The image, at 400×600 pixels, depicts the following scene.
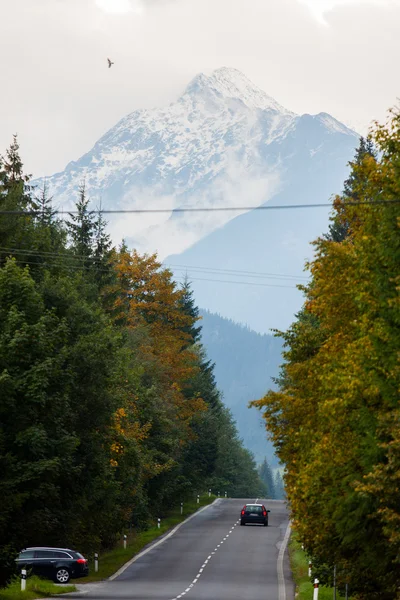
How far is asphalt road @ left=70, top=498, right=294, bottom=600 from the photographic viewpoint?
34906 mm

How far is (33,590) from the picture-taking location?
34.7 meters

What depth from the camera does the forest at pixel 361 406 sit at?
1917 cm

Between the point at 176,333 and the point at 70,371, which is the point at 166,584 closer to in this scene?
the point at 70,371

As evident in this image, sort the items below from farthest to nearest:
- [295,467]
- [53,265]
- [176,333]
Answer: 1. [176,333]
2. [53,265]
3. [295,467]

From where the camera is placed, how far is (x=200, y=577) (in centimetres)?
4044

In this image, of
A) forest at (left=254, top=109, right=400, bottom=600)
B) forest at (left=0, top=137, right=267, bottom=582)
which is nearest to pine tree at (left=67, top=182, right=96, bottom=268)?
forest at (left=0, top=137, right=267, bottom=582)

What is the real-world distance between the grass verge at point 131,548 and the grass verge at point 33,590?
254 cm

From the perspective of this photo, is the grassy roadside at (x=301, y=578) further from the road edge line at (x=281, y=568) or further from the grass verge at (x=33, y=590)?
the grass verge at (x=33, y=590)

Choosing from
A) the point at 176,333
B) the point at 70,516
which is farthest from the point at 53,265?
the point at 176,333

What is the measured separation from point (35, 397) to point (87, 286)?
1541 cm

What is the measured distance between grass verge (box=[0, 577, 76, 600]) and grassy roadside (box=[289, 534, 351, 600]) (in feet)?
25.7

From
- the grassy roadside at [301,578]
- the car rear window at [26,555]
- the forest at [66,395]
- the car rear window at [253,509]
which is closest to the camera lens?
the forest at [66,395]

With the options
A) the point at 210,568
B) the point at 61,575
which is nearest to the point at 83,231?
the point at 210,568

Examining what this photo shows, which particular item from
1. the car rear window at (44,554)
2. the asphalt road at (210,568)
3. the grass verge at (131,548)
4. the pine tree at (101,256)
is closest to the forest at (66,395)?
the pine tree at (101,256)
